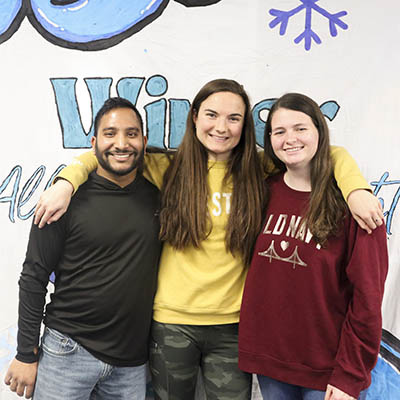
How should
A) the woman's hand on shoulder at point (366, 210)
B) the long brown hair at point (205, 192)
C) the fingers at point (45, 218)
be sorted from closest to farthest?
1. the woman's hand on shoulder at point (366, 210)
2. the fingers at point (45, 218)
3. the long brown hair at point (205, 192)

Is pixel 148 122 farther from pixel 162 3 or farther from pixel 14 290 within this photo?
pixel 14 290

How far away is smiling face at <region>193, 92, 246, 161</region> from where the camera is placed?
138 centimetres

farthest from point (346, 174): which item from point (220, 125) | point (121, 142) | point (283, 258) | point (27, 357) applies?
point (27, 357)

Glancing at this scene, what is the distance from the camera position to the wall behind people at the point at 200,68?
66.1 inches

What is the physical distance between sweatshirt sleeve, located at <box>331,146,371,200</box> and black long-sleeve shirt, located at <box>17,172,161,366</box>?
2.13ft

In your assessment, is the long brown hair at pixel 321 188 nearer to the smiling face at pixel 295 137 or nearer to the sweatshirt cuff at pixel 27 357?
the smiling face at pixel 295 137

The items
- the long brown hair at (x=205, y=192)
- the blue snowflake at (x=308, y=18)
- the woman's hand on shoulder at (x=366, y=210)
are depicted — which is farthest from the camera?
the blue snowflake at (x=308, y=18)

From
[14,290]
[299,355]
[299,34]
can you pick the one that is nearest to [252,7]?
[299,34]

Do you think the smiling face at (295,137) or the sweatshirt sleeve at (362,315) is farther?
the smiling face at (295,137)

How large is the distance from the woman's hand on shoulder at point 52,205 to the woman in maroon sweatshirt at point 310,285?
644 millimetres

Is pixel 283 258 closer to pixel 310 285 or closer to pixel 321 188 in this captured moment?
pixel 310 285

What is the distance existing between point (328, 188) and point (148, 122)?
0.85m

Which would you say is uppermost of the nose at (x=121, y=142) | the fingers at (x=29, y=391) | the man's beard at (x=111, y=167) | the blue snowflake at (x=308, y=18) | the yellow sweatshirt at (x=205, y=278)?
the blue snowflake at (x=308, y=18)

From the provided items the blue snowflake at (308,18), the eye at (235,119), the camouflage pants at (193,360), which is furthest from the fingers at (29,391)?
the blue snowflake at (308,18)
